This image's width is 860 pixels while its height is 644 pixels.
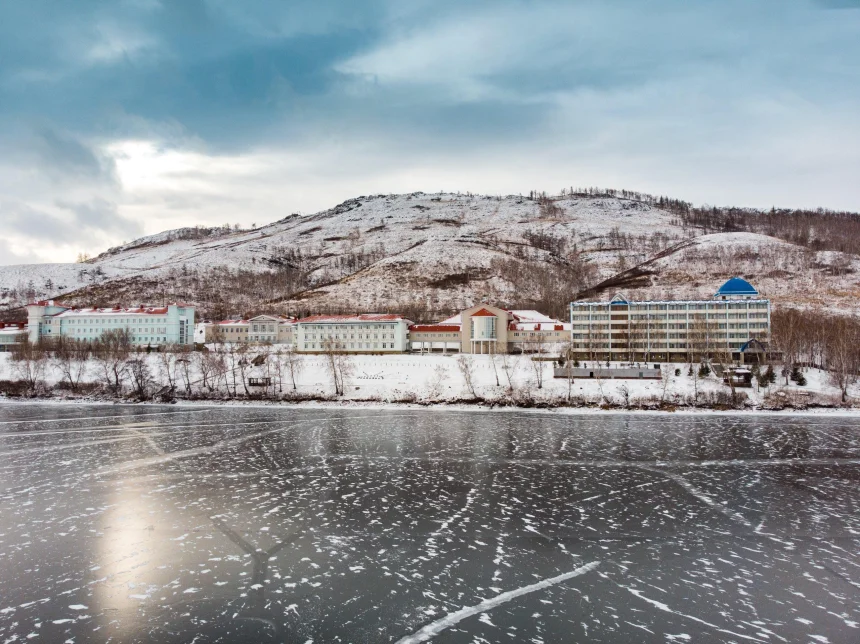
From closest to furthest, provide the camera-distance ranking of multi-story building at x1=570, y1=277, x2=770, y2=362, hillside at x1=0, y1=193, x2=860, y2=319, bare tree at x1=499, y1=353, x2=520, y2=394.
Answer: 1. bare tree at x1=499, y1=353, x2=520, y2=394
2. multi-story building at x1=570, y1=277, x2=770, y2=362
3. hillside at x1=0, y1=193, x2=860, y2=319

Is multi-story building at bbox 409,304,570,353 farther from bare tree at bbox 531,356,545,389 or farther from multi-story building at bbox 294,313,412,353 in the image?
bare tree at bbox 531,356,545,389

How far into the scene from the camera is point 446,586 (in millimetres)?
10289

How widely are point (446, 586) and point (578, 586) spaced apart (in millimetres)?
2428

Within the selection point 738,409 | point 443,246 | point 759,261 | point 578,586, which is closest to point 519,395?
point 738,409

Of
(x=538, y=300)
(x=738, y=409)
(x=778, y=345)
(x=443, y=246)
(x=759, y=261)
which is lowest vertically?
(x=738, y=409)

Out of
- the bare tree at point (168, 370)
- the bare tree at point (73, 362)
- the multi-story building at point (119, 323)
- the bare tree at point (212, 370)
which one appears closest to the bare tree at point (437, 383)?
the bare tree at point (212, 370)

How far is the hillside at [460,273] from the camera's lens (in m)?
123

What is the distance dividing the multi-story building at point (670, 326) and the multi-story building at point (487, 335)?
15.8 feet

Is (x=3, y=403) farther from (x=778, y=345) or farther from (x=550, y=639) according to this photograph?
(x=778, y=345)

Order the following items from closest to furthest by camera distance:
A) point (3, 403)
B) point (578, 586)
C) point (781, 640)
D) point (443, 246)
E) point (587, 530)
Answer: point (781, 640), point (578, 586), point (587, 530), point (3, 403), point (443, 246)

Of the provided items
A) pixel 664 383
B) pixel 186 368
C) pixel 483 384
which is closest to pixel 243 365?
pixel 186 368

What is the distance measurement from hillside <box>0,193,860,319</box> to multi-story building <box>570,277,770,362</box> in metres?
39.7

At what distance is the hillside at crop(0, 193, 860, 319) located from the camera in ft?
405

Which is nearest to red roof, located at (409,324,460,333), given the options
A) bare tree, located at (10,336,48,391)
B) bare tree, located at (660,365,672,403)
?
bare tree, located at (660,365,672,403)
